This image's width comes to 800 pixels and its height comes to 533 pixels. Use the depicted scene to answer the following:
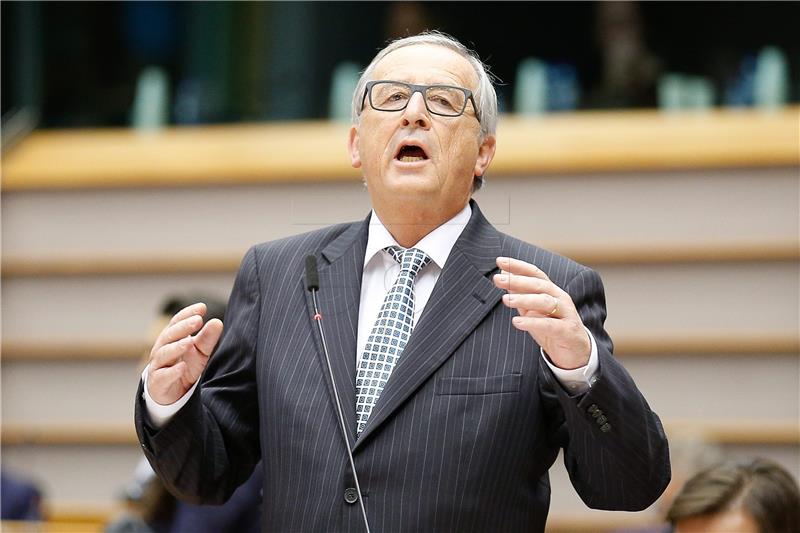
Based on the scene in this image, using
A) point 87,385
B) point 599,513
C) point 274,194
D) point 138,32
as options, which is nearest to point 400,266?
point 599,513

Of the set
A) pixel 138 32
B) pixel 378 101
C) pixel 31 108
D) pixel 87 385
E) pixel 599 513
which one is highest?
pixel 138 32

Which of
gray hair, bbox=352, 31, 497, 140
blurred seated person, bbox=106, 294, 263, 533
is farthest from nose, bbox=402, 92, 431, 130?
blurred seated person, bbox=106, 294, 263, 533

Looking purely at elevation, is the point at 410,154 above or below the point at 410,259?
above

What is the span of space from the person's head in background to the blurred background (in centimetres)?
204

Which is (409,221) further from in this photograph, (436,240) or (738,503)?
(738,503)

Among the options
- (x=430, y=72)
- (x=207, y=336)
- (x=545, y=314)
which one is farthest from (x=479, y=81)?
(x=207, y=336)

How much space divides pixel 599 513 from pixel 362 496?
114 inches

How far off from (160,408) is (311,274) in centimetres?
30

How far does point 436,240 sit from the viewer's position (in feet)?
6.19

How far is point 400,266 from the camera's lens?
1883 millimetres

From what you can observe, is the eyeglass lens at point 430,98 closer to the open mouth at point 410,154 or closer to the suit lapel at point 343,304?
the open mouth at point 410,154

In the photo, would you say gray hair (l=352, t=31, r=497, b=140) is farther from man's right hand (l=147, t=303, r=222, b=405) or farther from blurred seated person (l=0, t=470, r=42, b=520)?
blurred seated person (l=0, t=470, r=42, b=520)

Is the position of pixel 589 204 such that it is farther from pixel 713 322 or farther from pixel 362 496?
pixel 362 496

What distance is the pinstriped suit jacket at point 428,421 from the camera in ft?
5.60
